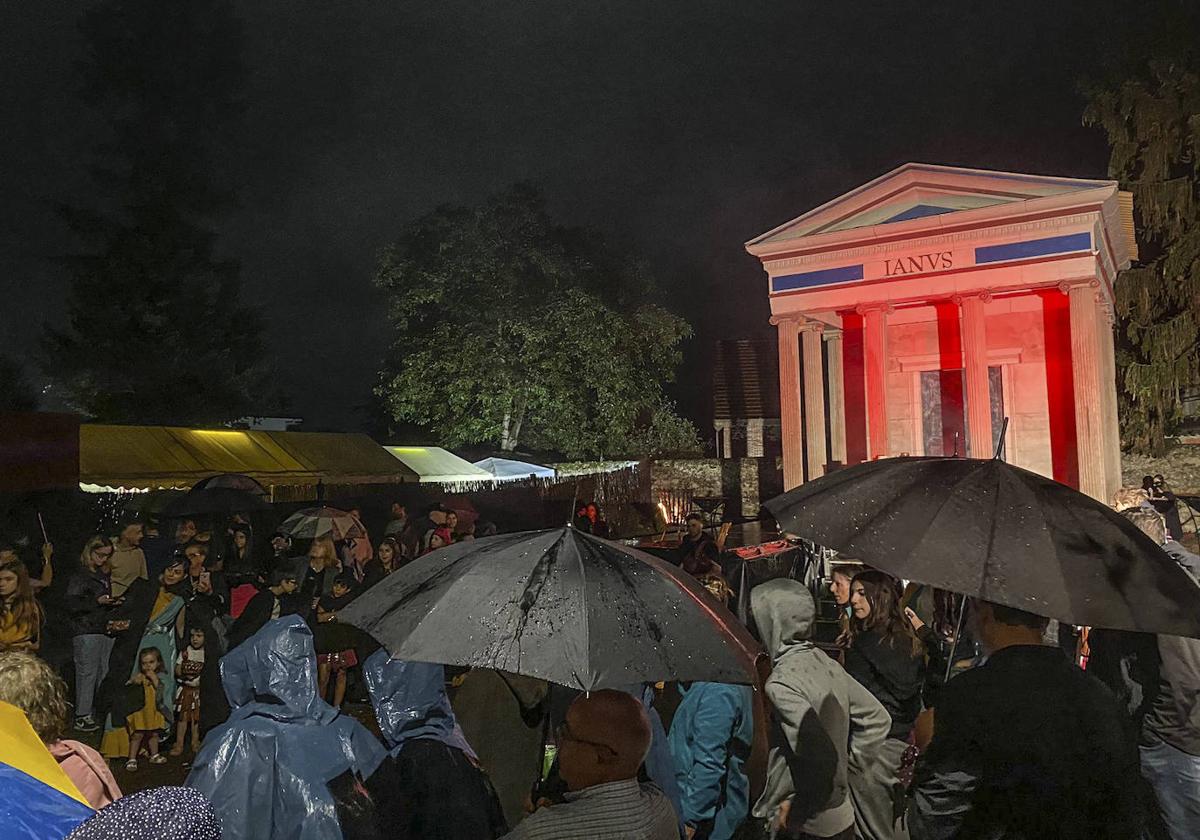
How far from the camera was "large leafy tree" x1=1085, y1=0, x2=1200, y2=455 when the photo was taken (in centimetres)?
2003

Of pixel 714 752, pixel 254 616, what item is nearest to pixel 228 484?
pixel 254 616

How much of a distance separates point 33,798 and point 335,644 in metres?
5.44

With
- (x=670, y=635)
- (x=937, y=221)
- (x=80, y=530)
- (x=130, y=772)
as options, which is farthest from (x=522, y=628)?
(x=937, y=221)

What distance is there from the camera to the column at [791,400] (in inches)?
676

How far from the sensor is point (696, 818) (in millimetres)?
3326

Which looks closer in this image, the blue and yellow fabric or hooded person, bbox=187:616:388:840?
the blue and yellow fabric

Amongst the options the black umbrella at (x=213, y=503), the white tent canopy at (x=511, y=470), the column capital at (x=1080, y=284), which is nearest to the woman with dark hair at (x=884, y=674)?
the black umbrella at (x=213, y=503)

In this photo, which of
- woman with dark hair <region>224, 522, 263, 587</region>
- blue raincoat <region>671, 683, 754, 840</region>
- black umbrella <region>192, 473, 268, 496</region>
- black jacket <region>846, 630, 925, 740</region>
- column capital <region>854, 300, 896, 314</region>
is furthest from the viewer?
column capital <region>854, 300, 896, 314</region>

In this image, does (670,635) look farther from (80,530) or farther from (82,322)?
(82,322)

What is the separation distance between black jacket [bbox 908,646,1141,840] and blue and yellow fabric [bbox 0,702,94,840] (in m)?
2.38

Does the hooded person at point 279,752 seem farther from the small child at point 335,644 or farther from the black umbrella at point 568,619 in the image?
the small child at point 335,644

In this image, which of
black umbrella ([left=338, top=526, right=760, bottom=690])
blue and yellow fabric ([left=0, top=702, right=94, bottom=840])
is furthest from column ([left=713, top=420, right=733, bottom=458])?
blue and yellow fabric ([left=0, top=702, right=94, bottom=840])

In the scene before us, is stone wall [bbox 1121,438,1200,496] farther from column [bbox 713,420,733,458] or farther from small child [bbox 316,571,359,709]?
small child [bbox 316,571,359,709]

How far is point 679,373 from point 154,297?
24.9 metres
